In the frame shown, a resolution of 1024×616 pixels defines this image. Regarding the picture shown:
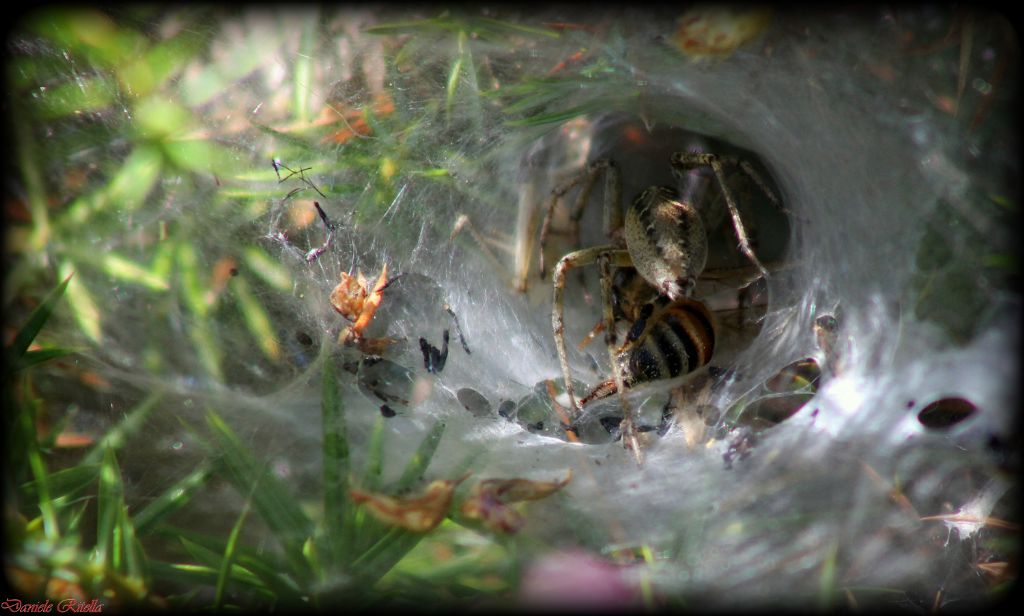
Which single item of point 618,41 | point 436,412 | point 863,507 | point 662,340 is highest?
point 618,41

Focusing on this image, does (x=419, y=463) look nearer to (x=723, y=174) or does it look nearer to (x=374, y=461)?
(x=374, y=461)

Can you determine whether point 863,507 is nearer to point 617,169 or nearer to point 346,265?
point 617,169

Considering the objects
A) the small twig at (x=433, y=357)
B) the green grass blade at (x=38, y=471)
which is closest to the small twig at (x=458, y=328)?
the small twig at (x=433, y=357)

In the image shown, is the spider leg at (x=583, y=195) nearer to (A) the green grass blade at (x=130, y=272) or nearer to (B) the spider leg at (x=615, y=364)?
(B) the spider leg at (x=615, y=364)

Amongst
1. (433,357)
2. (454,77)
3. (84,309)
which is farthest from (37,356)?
(454,77)

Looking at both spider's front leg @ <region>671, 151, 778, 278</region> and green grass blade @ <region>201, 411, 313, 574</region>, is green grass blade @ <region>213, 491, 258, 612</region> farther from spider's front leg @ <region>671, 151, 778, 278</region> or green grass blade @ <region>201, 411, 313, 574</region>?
spider's front leg @ <region>671, 151, 778, 278</region>

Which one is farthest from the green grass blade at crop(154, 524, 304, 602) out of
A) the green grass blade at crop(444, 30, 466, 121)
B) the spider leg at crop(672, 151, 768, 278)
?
the spider leg at crop(672, 151, 768, 278)

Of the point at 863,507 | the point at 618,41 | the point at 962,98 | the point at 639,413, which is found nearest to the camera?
the point at 962,98

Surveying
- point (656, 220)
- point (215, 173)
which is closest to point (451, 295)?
point (656, 220)
